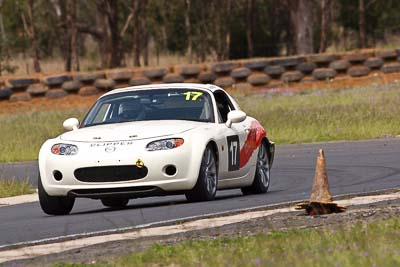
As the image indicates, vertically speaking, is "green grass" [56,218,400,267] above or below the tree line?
above

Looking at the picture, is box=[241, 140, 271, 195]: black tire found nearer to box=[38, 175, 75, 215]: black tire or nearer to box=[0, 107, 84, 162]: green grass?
box=[38, 175, 75, 215]: black tire

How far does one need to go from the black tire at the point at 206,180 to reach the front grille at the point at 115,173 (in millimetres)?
617

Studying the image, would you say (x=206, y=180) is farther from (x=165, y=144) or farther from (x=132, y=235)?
(x=132, y=235)

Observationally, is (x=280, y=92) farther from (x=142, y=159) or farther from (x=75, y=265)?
(x=75, y=265)

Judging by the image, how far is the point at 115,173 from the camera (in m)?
13.4

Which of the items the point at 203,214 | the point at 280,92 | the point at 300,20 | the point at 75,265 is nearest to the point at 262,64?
the point at 280,92

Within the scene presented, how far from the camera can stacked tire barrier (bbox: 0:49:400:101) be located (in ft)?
128

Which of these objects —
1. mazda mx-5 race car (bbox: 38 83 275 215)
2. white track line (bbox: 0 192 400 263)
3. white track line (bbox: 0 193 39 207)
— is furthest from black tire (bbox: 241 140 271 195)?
white track line (bbox: 0 193 39 207)

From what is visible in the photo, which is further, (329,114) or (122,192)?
(329,114)

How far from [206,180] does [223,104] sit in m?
1.97

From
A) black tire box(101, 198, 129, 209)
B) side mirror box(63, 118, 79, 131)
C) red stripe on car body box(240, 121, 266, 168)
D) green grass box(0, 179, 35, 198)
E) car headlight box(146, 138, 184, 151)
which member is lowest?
green grass box(0, 179, 35, 198)

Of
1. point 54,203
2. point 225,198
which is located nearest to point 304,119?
point 225,198

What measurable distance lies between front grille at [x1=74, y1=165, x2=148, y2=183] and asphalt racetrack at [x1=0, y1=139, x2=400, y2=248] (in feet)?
1.17

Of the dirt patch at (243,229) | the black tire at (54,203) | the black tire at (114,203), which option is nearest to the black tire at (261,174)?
the black tire at (114,203)
